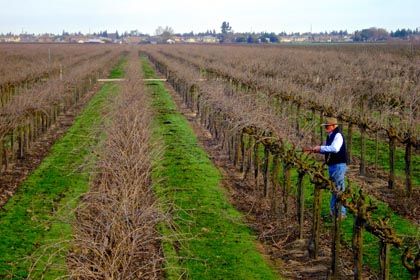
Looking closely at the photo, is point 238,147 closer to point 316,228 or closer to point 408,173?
point 408,173

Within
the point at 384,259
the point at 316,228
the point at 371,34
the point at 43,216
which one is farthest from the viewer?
the point at 371,34

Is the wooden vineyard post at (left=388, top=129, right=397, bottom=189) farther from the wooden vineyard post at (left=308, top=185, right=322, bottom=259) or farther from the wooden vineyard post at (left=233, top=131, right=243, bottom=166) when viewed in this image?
the wooden vineyard post at (left=308, top=185, right=322, bottom=259)

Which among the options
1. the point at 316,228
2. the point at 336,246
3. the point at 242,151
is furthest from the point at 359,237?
the point at 242,151

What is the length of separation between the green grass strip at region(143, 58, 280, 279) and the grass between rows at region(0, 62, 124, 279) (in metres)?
1.84

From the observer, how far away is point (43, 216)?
44.8ft

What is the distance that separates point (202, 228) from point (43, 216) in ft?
11.6

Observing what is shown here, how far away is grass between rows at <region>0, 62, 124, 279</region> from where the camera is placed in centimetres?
1047

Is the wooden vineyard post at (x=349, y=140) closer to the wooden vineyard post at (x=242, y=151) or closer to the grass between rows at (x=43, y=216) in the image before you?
the wooden vineyard post at (x=242, y=151)

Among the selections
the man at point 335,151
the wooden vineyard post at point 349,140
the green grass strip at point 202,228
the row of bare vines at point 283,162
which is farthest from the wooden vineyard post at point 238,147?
the man at point 335,151

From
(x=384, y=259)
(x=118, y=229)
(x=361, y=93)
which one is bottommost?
(x=384, y=259)

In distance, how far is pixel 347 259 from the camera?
36.3 feet

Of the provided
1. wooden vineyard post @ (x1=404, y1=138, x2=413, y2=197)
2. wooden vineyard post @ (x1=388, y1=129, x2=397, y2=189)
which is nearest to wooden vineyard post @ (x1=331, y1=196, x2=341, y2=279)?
wooden vineyard post @ (x1=404, y1=138, x2=413, y2=197)

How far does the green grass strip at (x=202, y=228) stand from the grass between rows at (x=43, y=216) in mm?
1836

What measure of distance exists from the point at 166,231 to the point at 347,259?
355 centimetres
